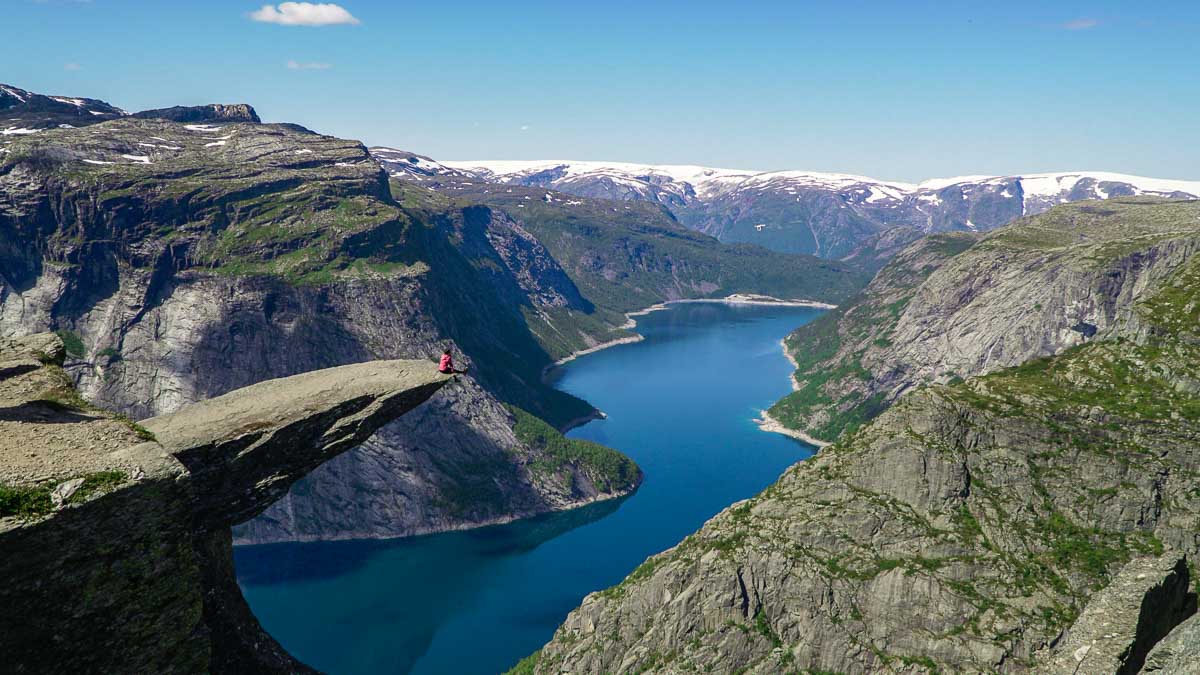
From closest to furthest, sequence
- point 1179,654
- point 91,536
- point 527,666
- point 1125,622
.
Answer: point 91,536 → point 1179,654 → point 1125,622 → point 527,666

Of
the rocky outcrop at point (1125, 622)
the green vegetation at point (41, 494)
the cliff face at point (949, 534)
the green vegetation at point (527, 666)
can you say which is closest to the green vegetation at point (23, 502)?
the green vegetation at point (41, 494)

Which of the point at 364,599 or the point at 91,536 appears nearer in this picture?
the point at 91,536

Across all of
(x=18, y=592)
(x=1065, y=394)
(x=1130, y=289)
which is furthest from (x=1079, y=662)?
(x=1130, y=289)

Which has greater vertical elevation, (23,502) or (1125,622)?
(23,502)

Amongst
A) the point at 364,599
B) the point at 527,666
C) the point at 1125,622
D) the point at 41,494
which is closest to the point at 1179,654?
the point at 1125,622

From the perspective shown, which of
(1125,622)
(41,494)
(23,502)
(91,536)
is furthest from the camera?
(1125,622)

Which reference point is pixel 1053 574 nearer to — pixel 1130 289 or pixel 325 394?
pixel 325 394

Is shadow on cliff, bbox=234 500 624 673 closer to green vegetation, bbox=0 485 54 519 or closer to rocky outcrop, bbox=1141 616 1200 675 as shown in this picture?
green vegetation, bbox=0 485 54 519

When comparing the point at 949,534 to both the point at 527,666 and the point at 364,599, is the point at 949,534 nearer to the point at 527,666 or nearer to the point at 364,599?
the point at 527,666

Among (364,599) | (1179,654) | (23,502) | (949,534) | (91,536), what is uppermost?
(23,502)

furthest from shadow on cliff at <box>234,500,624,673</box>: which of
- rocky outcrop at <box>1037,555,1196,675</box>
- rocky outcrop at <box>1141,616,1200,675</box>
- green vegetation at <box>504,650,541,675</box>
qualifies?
rocky outcrop at <box>1141,616,1200,675</box>

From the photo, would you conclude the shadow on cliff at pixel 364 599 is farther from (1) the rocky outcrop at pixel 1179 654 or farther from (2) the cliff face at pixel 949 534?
(1) the rocky outcrop at pixel 1179 654
